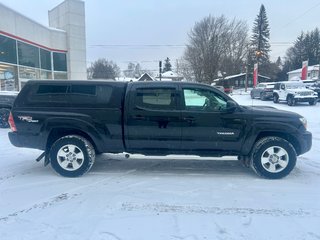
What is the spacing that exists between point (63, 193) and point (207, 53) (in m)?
49.1

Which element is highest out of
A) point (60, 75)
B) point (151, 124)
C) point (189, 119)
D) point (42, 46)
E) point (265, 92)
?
point (42, 46)

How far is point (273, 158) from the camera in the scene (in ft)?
16.1

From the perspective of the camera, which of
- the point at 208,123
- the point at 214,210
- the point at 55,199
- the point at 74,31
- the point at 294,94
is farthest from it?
the point at 74,31

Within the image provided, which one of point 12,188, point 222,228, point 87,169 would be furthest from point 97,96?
point 222,228

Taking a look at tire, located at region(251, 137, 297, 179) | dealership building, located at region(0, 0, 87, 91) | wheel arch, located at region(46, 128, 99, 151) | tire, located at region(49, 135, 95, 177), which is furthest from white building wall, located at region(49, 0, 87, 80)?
tire, located at region(251, 137, 297, 179)

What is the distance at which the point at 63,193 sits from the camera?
14.1ft

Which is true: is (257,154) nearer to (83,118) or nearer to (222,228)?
(222,228)

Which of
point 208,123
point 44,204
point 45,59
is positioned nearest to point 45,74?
point 45,59

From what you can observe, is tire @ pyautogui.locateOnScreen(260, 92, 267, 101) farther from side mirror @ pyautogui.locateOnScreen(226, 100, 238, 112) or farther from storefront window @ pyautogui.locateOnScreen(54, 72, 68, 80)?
side mirror @ pyautogui.locateOnScreen(226, 100, 238, 112)

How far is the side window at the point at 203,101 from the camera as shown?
490 cm

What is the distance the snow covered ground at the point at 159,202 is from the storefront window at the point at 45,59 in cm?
2163

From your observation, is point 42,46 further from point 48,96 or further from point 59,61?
point 48,96

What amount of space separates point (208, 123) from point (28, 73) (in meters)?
21.3

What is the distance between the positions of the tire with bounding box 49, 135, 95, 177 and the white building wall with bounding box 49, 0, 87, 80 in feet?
86.5
